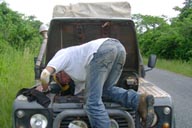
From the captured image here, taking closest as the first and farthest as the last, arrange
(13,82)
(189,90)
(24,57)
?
(13,82) < (24,57) < (189,90)

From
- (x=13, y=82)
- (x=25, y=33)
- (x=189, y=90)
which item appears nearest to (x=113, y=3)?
Result: (x=13, y=82)

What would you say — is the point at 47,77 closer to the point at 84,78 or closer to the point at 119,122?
the point at 84,78

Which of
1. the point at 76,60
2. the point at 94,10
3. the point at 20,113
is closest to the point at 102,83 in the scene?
the point at 76,60

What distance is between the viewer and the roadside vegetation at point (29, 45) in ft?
26.3

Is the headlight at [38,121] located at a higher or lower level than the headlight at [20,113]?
lower

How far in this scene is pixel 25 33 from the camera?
17.1m

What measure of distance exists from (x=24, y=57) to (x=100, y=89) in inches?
232

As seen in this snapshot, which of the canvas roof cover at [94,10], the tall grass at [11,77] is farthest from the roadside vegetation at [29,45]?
the canvas roof cover at [94,10]

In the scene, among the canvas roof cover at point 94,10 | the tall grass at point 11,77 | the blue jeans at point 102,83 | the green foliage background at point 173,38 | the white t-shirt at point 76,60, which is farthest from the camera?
the green foliage background at point 173,38

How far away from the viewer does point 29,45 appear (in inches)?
586

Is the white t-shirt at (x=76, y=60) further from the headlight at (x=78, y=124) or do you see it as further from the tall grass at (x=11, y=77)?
the tall grass at (x=11, y=77)

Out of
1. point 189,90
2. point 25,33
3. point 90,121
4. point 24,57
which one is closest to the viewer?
point 90,121

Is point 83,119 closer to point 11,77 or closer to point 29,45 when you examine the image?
point 11,77

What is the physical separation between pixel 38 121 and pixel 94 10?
2.49 meters
